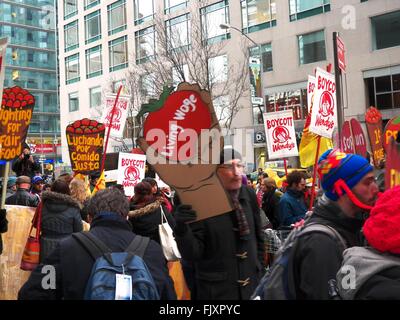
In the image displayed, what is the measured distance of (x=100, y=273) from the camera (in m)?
2.62

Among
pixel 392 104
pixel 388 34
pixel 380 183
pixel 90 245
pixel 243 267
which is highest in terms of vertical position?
pixel 388 34

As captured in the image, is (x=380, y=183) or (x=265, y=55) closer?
(x=380, y=183)

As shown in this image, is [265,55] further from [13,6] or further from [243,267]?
[13,6]

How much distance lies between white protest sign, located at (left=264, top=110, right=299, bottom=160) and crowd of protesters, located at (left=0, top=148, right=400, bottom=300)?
5529mm

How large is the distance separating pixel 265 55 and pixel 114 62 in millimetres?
15847

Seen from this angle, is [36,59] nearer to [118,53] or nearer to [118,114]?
[118,53]

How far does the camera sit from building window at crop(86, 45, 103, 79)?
42812 mm

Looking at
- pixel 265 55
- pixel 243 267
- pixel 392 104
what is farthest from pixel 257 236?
pixel 265 55

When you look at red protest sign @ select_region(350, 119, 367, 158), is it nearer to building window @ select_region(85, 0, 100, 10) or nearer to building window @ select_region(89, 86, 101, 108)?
building window @ select_region(89, 86, 101, 108)

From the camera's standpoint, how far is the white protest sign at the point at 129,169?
28.8ft

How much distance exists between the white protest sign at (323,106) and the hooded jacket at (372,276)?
4.97 meters

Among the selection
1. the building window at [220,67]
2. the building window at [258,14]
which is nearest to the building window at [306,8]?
the building window at [258,14]

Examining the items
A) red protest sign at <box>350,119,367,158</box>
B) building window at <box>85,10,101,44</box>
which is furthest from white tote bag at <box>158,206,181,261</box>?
building window at <box>85,10,101,44</box>

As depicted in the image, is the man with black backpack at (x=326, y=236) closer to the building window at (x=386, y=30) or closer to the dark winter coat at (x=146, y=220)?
the dark winter coat at (x=146, y=220)
